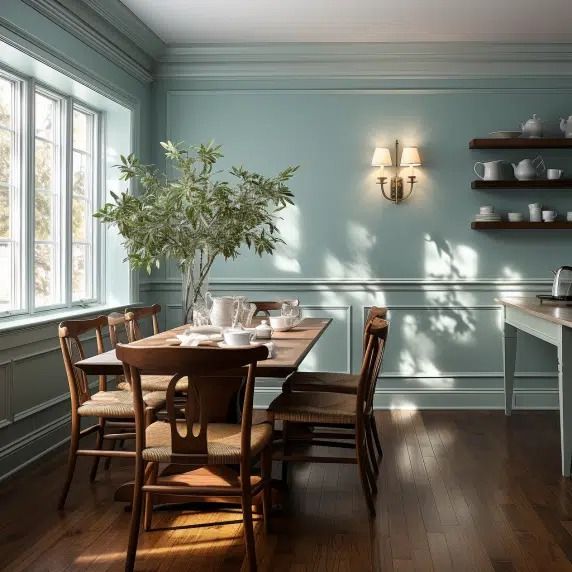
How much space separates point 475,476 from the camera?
180 inches

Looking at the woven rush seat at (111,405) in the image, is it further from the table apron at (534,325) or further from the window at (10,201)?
the table apron at (534,325)

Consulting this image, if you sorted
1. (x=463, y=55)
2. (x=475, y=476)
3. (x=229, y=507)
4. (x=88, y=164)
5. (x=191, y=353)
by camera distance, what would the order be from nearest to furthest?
(x=191, y=353) < (x=229, y=507) < (x=475, y=476) < (x=88, y=164) < (x=463, y=55)

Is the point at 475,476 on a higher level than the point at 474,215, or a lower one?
lower

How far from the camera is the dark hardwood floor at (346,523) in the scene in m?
3.24

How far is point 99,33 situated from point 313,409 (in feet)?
9.72

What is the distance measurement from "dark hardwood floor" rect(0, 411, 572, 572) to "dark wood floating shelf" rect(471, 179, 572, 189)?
217 centimetres

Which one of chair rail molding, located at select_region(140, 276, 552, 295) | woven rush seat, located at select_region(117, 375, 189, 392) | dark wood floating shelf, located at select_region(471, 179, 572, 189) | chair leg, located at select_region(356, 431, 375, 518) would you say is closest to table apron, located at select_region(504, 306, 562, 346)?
chair rail molding, located at select_region(140, 276, 552, 295)

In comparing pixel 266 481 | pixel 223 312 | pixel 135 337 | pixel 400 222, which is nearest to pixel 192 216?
pixel 223 312

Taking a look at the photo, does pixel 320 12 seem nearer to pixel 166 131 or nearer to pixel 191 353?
pixel 166 131

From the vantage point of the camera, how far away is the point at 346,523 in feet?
12.2

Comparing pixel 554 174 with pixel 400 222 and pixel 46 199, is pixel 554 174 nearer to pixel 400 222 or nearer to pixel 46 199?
pixel 400 222

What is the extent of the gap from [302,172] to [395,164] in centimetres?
72

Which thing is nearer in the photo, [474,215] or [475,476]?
[475,476]

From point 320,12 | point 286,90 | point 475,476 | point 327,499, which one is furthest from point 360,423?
point 286,90
